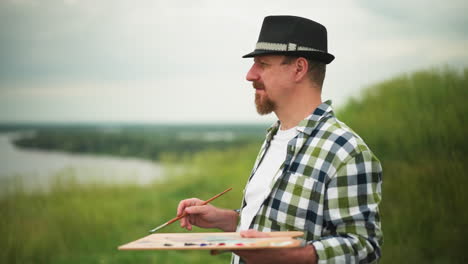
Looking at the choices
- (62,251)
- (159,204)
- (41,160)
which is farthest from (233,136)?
(62,251)

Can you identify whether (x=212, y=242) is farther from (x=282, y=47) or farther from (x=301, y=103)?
(x=282, y=47)

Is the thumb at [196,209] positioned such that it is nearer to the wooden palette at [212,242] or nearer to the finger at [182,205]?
the finger at [182,205]

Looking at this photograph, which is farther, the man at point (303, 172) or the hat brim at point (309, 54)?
the hat brim at point (309, 54)

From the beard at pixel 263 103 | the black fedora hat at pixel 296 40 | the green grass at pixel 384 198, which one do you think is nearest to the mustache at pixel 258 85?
the beard at pixel 263 103

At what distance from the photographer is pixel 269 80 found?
Result: 1.73 metres

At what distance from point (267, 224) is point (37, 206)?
194 inches

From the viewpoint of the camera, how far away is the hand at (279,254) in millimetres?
1331

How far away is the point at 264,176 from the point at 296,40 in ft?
1.64

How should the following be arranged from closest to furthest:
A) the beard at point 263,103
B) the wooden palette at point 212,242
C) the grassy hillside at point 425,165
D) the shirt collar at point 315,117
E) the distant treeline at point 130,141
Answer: the wooden palette at point 212,242 → the shirt collar at point 315,117 → the beard at point 263,103 → the grassy hillside at point 425,165 → the distant treeline at point 130,141

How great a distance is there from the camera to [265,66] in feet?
5.69

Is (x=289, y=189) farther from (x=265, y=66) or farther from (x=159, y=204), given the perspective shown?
(x=159, y=204)

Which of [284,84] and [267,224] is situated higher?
[284,84]

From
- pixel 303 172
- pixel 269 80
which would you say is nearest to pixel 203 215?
pixel 303 172

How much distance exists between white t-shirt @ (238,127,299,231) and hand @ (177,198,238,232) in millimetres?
98
